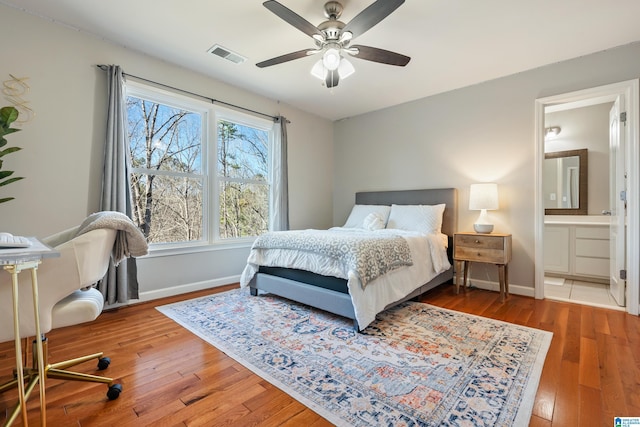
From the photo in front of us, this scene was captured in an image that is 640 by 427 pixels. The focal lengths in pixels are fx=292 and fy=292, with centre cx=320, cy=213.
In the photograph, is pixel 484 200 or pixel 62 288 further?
pixel 484 200

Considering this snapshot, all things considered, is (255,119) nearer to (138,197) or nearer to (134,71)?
(134,71)

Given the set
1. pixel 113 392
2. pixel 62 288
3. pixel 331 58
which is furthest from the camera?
pixel 331 58

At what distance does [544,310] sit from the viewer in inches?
112

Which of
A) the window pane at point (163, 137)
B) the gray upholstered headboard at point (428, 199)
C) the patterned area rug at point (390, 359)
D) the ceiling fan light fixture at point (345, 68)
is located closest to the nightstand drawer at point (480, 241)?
the gray upholstered headboard at point (428, 199)

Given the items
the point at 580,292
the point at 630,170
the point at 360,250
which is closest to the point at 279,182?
the point at 360,250

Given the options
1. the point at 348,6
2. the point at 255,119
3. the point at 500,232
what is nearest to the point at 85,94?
the point at 255,119

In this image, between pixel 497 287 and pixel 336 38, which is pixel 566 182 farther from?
pixel 336 38

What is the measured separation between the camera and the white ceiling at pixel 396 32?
2.29m

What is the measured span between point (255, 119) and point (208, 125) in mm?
695

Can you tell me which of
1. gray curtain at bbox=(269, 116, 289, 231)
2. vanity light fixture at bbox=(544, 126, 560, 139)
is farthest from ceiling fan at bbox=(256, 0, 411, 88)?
vanity light fixture at bbox=(544, 126, 560, 139)

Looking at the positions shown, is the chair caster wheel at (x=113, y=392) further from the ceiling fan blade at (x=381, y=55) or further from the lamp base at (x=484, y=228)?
the lamp base at (x=484, y=228)

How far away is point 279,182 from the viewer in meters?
4.24

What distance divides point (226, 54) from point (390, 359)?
317 cm

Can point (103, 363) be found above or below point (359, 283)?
below
